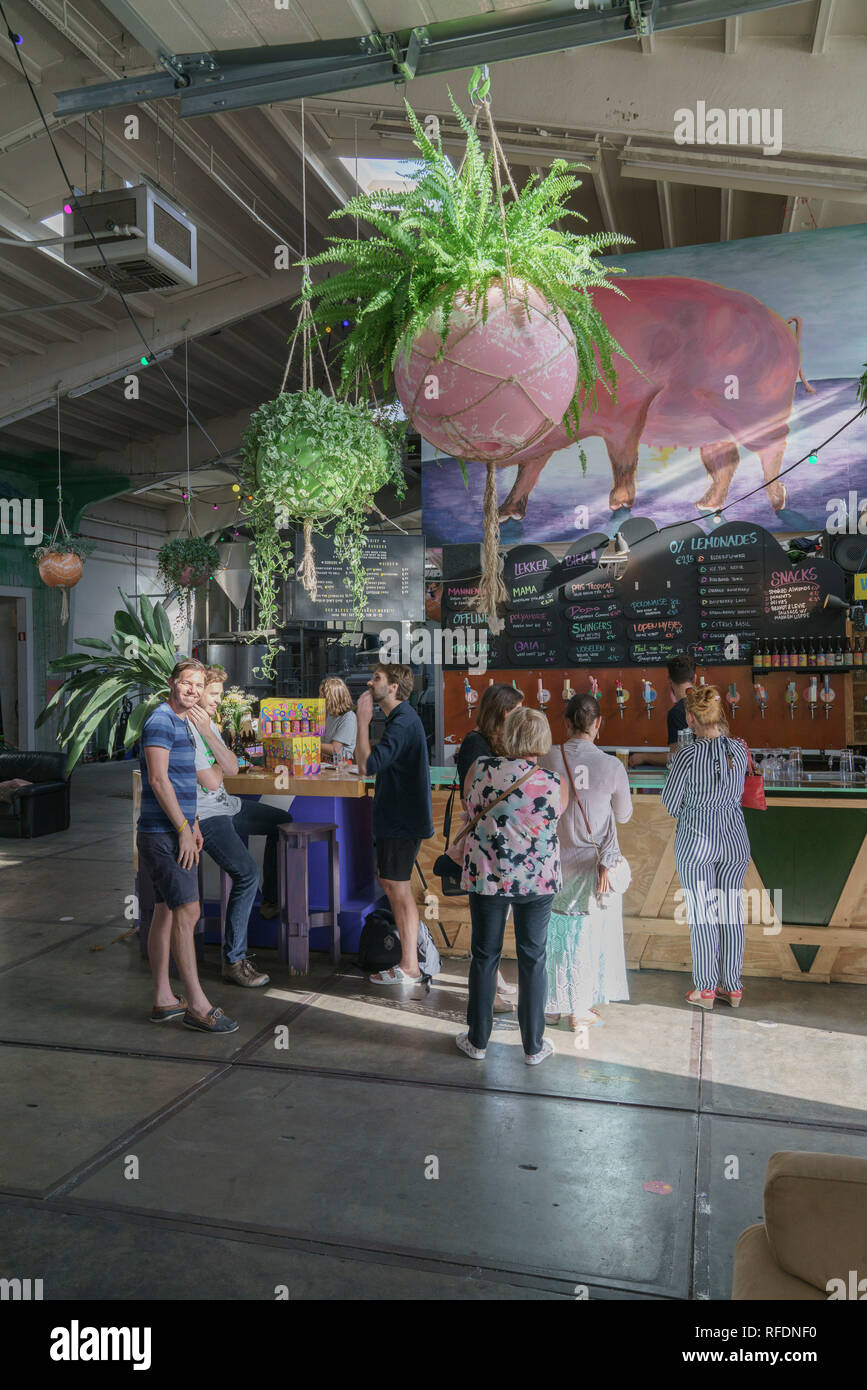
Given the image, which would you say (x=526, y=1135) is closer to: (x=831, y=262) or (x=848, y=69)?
(x=848, y=69)

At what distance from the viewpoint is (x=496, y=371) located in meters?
2.26

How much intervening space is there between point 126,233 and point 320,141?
7.23 feet

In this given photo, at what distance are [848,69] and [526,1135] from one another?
5203 millimetres

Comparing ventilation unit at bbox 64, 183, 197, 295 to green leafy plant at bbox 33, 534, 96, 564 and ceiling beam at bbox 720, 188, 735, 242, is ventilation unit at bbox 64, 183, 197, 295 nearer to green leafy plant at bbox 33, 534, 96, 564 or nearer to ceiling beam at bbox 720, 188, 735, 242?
ceiling beam at bbox 720, 188, 735, 242

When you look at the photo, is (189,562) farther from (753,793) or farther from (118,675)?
(753,793)

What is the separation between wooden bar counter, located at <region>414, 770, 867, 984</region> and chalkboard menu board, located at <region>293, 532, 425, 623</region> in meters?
3.22

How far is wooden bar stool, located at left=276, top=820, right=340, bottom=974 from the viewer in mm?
5215

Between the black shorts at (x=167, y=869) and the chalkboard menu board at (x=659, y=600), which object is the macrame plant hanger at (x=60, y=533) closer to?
the chalkboard menu board at (x=659, y=600)

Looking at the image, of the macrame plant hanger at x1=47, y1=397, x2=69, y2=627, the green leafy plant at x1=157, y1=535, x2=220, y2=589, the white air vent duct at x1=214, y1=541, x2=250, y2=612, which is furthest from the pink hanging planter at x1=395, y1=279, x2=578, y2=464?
the white air vent duct at x1=214, y1=541, x2=250, y2=612

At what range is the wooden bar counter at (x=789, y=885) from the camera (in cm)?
496

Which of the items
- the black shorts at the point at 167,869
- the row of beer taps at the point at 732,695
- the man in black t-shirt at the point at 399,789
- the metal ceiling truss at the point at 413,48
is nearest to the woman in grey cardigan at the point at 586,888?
the man in black t-shirt at the point at 399,789

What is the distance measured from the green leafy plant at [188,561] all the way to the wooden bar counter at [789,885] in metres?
6.99

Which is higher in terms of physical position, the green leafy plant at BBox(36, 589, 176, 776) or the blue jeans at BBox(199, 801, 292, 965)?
the green leafy plant at BBox(36, 589, 176, 776)
